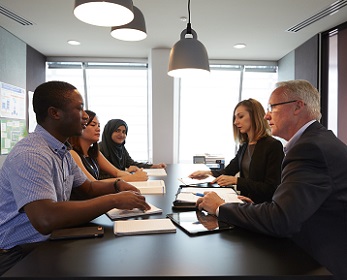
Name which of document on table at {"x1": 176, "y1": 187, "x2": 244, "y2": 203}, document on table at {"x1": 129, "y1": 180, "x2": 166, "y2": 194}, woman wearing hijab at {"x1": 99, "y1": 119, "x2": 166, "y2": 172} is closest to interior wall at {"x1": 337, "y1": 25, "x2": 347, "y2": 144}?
woman wearing hijab at {"x1": 99, "y1": 119, "x2": 166, "y2": 172}

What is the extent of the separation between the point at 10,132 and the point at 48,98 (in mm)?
3462

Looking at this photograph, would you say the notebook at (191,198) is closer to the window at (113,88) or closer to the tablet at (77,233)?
the tablet at (77,233)

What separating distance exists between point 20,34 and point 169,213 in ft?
13.4

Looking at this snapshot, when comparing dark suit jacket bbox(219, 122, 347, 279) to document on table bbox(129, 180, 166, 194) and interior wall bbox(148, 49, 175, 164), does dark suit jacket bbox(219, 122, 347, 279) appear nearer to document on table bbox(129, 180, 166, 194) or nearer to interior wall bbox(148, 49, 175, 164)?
document on table bbox(129, 180, 166, 194)

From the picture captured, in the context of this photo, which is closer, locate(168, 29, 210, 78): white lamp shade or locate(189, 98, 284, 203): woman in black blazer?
locate(189, 98, 284, 203): woman in black blazer

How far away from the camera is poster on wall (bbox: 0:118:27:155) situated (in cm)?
412

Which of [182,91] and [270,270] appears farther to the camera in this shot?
[182,91]

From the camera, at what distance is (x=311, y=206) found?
105cm

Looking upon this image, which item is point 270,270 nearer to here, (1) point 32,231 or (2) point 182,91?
(1) point 32,231

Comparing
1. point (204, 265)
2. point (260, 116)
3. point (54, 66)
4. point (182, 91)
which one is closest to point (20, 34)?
point (54, 66)

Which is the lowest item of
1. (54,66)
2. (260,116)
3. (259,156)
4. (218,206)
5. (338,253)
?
(338,253)

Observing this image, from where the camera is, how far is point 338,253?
45.1 inches

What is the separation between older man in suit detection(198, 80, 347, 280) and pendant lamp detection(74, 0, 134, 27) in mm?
1089

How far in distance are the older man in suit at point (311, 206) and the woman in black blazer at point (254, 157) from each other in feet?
2.35
